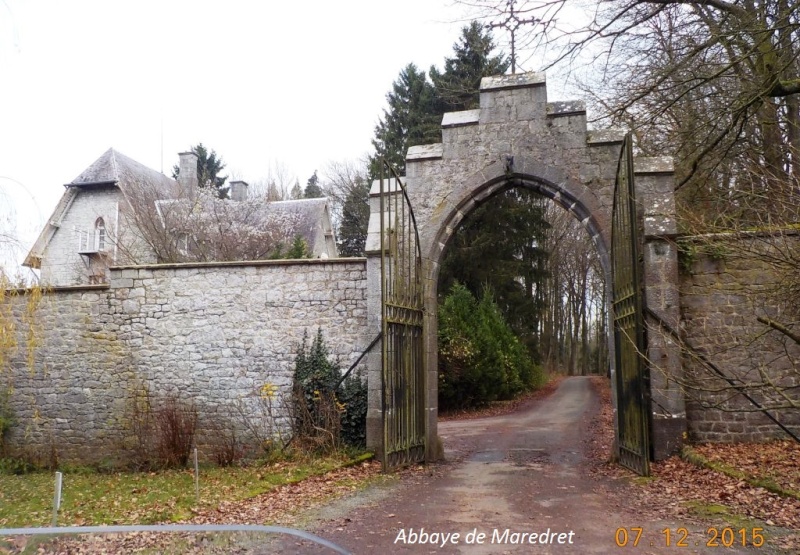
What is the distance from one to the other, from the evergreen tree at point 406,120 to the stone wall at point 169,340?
14.0 meters

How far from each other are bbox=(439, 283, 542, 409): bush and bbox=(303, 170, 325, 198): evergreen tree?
2489 cm

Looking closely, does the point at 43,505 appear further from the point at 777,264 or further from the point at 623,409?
the point at 777,264

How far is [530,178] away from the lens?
9.70 meters

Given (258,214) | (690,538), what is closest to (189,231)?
(258,214)

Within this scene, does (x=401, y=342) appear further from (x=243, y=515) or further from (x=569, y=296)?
(x=569, y=296)

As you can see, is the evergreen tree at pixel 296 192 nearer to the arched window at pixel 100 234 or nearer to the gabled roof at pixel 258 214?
the gabled roof at pixel 258 214

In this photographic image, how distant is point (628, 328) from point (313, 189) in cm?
3926

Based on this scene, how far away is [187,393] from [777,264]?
8.44 metres

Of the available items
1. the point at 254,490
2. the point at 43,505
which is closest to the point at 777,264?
the point at 254,490

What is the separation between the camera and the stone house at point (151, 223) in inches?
835

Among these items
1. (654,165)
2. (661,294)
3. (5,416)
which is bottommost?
(5,416)

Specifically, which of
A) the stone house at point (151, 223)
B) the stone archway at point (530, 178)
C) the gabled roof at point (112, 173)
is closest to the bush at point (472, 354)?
the stone house at point (151, 223)

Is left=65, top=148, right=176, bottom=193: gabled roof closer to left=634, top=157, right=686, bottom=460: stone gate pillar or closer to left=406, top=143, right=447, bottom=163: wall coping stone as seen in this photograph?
left=406, top=143, right=447, bottom=163: wall coping stone

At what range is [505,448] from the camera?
38.4 ft
